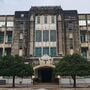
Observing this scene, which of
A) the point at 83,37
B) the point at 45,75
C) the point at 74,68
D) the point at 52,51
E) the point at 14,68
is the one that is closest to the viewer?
the point at 74,68

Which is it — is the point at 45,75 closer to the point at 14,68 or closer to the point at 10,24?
the point at 10,24

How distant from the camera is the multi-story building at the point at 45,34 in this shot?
51906 mm

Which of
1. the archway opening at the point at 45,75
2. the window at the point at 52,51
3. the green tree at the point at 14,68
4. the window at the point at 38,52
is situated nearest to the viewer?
the green tree at the point at 14,68

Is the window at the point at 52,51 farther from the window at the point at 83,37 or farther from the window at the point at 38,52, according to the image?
the window at the point at 83,37

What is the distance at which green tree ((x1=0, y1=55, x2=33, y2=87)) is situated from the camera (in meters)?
39.9

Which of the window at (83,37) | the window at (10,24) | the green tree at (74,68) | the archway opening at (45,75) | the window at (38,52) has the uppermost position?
the window at (10,24)

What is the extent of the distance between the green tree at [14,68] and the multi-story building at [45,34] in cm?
949

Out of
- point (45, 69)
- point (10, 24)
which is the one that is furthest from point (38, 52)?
point (10, 24)

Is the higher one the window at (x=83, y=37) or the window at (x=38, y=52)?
the window at (x=83, y=37)

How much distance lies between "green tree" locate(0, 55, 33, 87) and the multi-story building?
9485 millimetres

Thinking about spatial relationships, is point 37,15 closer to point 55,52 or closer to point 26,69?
point 55,52

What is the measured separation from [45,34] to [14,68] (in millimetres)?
14597

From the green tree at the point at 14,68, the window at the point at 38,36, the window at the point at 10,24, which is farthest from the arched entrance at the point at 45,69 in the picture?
the window at the point at 10,24

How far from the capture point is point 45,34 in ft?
173
